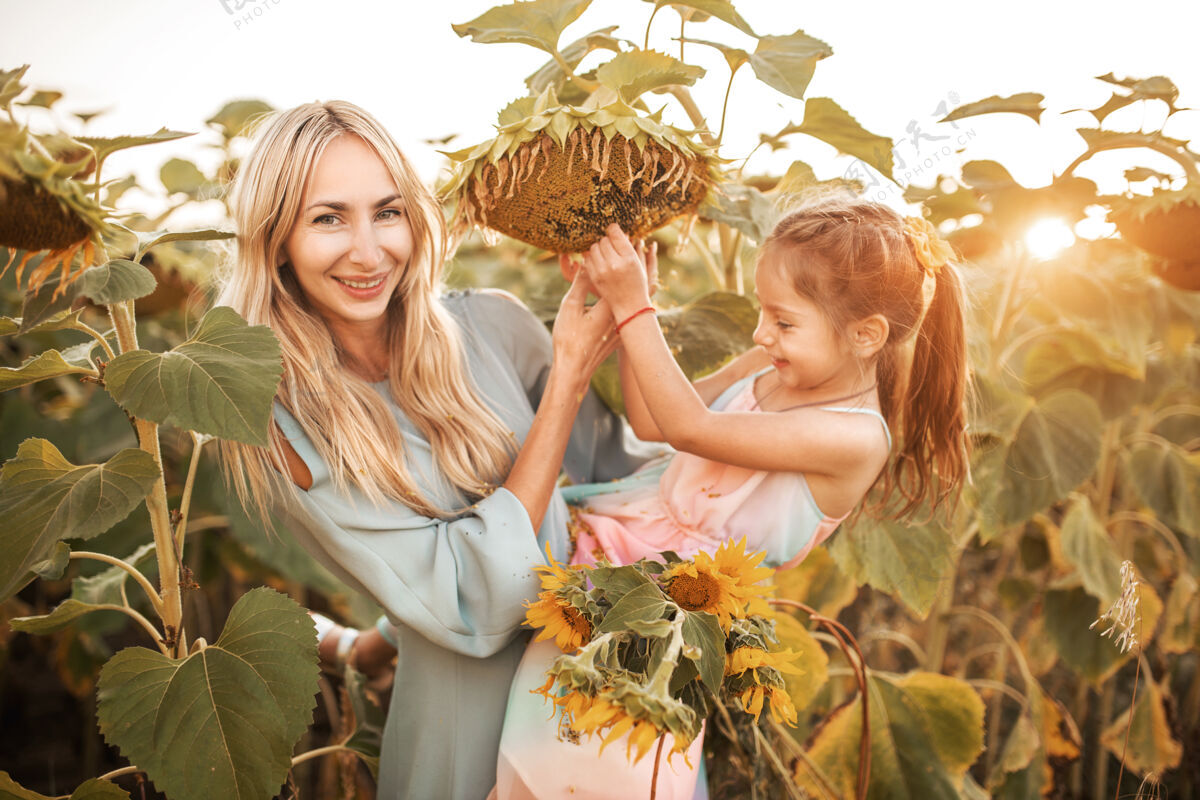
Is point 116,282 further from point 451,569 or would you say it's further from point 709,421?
point 709,421

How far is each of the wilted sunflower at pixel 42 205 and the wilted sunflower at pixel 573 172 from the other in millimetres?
528

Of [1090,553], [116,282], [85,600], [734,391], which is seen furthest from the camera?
[1090,553]

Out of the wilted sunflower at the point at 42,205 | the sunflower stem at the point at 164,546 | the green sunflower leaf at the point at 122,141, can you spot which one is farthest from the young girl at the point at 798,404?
the wilted sunflower at the point at 42,205

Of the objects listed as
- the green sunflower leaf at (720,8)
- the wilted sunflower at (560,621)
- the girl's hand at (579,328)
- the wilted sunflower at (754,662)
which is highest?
the green sunflower leaf at (720,8)

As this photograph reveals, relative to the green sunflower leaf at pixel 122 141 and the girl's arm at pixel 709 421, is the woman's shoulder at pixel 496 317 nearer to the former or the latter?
the girl's arm at pixel 709 421

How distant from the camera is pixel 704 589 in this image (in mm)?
1246

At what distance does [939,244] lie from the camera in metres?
1.61

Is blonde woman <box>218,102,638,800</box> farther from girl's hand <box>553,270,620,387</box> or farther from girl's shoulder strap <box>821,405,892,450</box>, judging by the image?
girl's shoulder strap <box>821,405,892,450</box>

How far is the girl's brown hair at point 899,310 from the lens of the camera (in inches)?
62.8

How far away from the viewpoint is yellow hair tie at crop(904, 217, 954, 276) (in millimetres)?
1558

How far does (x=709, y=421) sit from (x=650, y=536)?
29cm

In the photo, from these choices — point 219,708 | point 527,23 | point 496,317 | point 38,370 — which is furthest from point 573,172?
point 219,708

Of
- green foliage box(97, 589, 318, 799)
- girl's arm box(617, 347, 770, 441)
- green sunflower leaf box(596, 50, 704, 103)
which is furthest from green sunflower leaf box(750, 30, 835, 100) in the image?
green foliage box(97, 589, 318, 799)

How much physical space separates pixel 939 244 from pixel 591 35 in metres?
0.76
